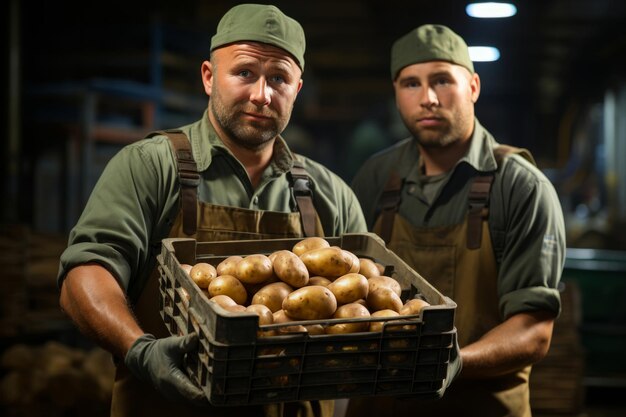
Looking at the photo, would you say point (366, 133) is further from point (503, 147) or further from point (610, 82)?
point (503, 147)

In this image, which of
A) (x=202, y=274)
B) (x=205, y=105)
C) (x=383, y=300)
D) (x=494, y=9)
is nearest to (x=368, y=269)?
(x=383, y=300)

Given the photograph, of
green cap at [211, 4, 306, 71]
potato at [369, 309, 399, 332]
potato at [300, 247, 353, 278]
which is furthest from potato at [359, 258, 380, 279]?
green cap at [211, 4, 306, 71]

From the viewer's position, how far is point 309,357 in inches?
72.7

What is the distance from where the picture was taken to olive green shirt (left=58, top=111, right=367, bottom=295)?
2.31 m

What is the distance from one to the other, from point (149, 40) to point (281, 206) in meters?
5.96

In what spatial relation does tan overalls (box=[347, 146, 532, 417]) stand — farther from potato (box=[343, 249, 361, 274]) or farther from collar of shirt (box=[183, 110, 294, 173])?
potato (box=[343, 249, 361, 274])

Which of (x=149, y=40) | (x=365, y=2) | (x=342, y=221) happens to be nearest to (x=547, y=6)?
(x=365, y=2)

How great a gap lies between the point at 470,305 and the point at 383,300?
0.95 meters

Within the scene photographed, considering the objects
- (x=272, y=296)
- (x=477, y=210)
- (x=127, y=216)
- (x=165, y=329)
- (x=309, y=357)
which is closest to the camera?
(x=309, y=357)

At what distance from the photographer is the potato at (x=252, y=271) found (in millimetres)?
2117

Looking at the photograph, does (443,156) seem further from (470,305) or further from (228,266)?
(228,266)

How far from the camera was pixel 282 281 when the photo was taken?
7.06 feet

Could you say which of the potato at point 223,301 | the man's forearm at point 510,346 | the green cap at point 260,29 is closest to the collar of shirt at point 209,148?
the green cap at point 260,29

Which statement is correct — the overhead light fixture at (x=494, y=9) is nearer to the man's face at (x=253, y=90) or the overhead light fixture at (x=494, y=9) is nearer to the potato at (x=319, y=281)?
the man's face at (x=253, y=90)
